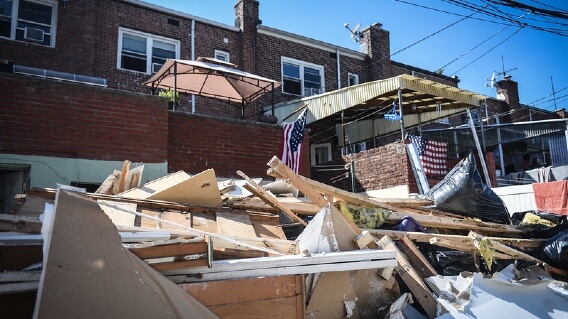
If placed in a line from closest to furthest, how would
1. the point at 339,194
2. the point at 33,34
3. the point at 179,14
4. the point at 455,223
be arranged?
the point at 339,194, the point at 455,223, the point at 33,34, the point at 179,14

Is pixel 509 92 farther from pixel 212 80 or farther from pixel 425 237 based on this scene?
pixel 425 237

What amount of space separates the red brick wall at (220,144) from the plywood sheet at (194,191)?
2.89 m

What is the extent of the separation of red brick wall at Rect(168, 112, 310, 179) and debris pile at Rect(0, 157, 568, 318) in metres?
2.17

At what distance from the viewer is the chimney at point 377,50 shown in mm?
17078

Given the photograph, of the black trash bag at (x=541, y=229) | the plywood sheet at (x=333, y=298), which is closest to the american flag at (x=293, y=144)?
the black trash bag at (x=541, y=229)

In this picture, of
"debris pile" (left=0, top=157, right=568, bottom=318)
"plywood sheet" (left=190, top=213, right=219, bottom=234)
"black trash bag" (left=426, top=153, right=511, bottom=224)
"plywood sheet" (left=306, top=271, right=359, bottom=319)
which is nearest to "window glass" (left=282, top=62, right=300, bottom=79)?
"black trash bag" (left=426, top=153, right=511, bottom=224)

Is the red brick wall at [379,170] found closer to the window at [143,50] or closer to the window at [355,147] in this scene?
the window at [355,147]

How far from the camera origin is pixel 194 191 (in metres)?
4.64

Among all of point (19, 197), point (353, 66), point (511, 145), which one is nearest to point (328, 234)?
point (19, 197)

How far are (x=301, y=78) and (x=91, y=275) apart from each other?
14.1 metres

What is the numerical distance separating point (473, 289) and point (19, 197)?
4977 millimetres

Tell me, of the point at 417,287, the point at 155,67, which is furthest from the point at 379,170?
the point at 155,67

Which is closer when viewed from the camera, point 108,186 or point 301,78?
point 108,186

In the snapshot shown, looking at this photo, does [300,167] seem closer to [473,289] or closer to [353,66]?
[473,289]
